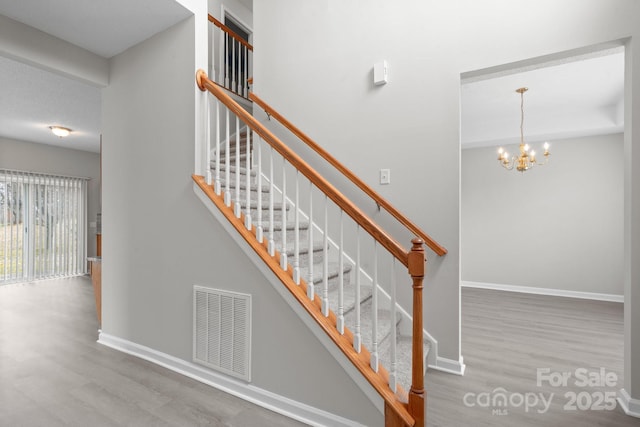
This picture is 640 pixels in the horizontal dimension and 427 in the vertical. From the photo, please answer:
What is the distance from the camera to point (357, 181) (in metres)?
2.62

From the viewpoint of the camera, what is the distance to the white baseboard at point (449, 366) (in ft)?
7.64

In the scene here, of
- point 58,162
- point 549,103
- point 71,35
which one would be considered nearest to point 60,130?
point 58,162

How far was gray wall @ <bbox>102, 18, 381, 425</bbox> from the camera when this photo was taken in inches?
71.9

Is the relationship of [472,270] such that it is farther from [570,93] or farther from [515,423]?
[515,423]

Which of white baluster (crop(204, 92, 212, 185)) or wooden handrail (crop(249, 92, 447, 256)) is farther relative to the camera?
wooden handrail (crop(249, 92, 447, 256))

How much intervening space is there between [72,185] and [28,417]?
617 cm

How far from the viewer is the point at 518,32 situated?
216 centimetres

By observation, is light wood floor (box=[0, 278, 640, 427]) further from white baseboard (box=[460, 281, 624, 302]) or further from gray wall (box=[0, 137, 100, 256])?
gray wall (box=[0, 137, 100, 256])

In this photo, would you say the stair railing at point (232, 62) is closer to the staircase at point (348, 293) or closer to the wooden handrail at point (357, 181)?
the wooden handrail at point (357, 181)

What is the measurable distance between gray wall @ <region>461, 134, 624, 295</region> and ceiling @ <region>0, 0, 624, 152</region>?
423 millimetres

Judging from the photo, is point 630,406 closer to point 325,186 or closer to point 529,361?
point 529,361

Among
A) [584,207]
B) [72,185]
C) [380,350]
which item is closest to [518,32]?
[380,350]

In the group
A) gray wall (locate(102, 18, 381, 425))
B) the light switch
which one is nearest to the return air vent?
gray wall (locate(102, 18, 381, 425))

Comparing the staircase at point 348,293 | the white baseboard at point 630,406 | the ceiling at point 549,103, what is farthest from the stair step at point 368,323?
the ceiling at point 549,103
